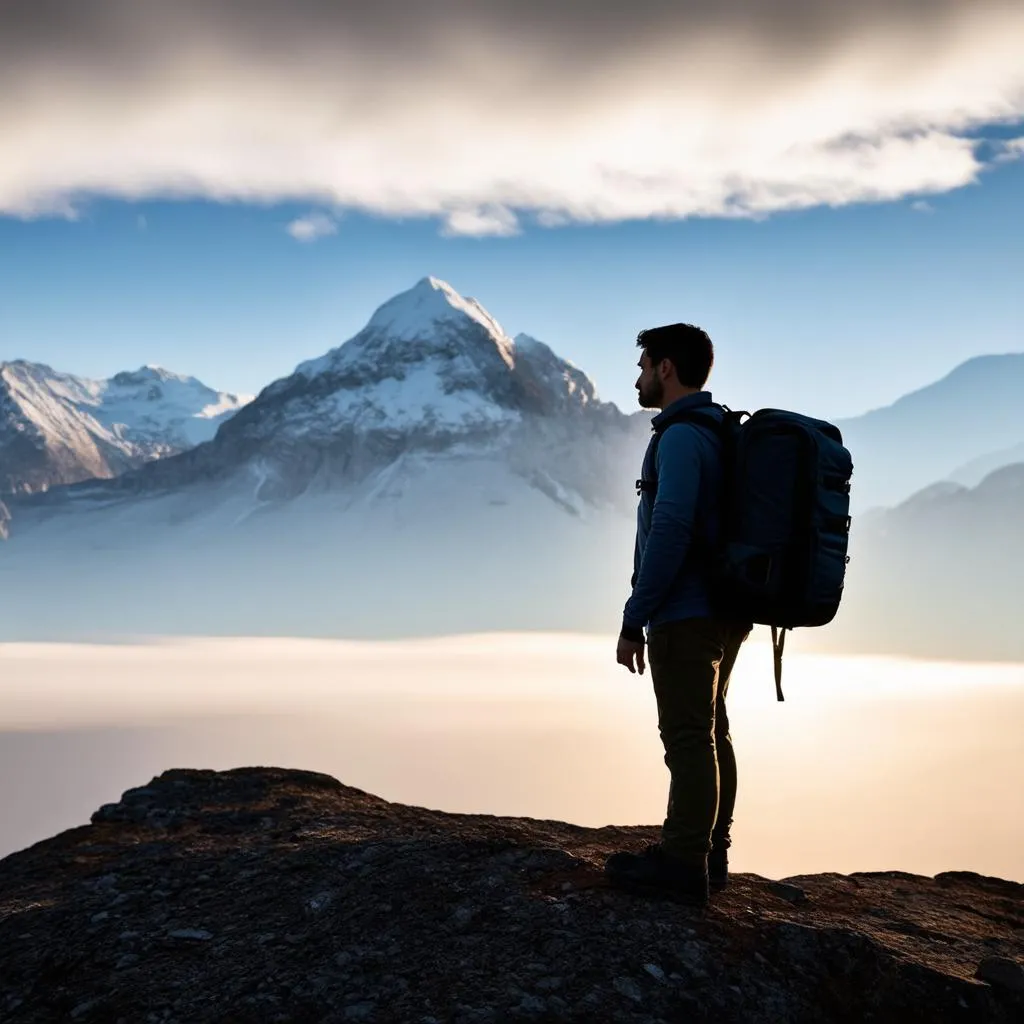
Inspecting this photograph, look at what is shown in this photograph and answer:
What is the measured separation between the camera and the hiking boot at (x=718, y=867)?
697 centimetres

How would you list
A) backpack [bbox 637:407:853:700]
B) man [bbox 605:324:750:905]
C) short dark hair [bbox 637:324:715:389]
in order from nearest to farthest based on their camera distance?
1. backpack [bbox 637:407:853:700]
2. man [bbox 605:324:750:905]
3. short dark hair [bbox 637:324:715:389]

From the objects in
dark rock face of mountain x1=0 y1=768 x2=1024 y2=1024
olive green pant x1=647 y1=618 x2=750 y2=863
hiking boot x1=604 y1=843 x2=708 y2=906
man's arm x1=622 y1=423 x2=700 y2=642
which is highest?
man's arm x1=622 y1=423 x2=700 y2=642

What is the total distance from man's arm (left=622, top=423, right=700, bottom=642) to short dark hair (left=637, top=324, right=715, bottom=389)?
54cm

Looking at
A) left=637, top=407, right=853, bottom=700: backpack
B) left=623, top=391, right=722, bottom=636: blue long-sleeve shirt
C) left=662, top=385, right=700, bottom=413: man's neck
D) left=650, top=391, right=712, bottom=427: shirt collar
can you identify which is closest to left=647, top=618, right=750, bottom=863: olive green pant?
left=623, top=391, right=722, bottom=636: blue long-sleeve shirt

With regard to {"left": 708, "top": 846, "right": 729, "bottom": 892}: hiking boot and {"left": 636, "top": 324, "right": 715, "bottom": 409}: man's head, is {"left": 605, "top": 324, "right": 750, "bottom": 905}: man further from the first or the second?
{"left": 708, "top": 846, "right": 729, "bottom": 892}: hiking boot

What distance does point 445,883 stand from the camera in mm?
6781

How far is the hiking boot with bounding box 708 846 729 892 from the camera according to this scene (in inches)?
275

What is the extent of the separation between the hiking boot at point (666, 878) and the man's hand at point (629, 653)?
1.18m

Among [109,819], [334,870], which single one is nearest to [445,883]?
[334,870]

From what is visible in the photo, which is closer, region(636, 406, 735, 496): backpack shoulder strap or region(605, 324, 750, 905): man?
region(605, 324, 750, 905): man

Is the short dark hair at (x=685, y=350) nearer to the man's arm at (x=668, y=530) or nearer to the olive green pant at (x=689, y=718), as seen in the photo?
the man's arm at (x=668, y=530)

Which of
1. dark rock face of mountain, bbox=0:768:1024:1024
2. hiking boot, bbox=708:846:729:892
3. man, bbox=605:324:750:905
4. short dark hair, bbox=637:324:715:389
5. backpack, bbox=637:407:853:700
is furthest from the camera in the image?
hiking boot, bbox=708:846:729:892

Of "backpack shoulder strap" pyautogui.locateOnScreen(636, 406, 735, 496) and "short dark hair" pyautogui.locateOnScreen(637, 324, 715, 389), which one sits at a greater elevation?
"short dark hair" pyautogui.locateOnScreen(637, 324, 715, 389)

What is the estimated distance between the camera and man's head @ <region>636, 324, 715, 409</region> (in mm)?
6344
